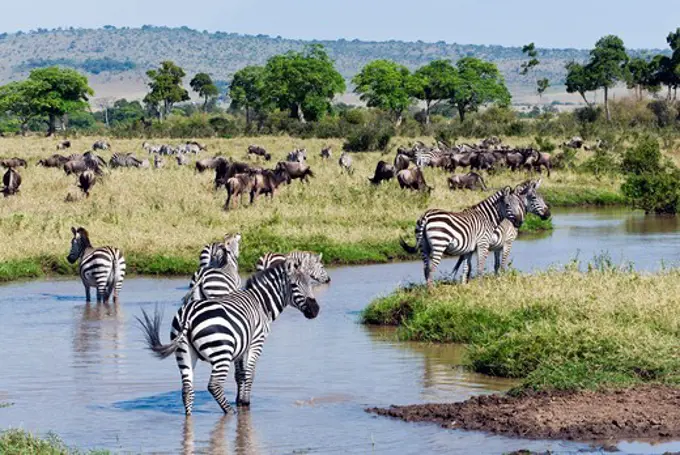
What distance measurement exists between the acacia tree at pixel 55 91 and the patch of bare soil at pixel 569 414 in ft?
239

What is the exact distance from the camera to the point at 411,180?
1241 inches

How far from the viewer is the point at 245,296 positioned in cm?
1090

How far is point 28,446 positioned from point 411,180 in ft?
76.1

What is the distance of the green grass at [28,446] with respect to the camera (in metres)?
8.62

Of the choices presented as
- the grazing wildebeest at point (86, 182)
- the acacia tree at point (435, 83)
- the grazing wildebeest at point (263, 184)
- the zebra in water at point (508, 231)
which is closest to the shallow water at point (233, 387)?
the zebra in water at point (508, 231)

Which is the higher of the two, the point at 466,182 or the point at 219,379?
the point at 466,182

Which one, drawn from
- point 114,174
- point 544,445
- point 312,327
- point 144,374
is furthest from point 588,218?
point 544,445

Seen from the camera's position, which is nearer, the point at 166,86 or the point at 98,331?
the point at 98,331

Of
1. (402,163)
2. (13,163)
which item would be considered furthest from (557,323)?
(13,163)

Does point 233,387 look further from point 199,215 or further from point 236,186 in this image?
point 236,186

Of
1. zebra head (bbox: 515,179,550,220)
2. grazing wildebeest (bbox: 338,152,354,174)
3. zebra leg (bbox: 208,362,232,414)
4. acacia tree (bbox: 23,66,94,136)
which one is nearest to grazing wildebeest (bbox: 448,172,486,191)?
grazing wildebeest (bbox: 338,152,354,174)

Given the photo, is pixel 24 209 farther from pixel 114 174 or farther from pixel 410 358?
pixel 410 358

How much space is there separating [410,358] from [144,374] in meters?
2.91

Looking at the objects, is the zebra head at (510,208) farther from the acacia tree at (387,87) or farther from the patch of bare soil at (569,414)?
the acacia tree at (387,87)
